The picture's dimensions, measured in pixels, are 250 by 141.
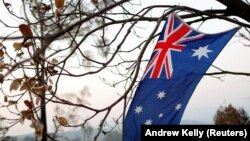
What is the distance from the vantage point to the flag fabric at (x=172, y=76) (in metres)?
3.49

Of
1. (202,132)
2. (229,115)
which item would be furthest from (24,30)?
(229,115)

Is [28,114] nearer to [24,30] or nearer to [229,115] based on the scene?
[24,30]

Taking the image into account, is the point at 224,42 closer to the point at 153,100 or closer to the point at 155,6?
the point at 153,100

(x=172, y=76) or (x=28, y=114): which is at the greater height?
(x=172, y=76)

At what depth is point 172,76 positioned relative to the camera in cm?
357

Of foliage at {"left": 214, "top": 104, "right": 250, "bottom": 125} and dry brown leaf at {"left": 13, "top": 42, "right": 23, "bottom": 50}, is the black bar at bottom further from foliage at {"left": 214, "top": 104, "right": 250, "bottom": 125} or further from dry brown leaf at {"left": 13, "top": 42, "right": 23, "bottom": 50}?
foliage at {"left": 214, "top": 104, "right": 250, "bottom": 125}

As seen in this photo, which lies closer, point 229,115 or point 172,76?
point 172,76

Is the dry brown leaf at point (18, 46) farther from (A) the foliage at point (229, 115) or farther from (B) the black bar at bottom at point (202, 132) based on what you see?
(A) the foliage at point (229, 115)

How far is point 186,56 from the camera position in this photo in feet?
12.0

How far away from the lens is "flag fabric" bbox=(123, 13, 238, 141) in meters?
3.49

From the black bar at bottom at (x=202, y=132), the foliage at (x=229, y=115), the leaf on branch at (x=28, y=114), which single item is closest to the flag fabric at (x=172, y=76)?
the black bar at bottom at (x=202, y=132)

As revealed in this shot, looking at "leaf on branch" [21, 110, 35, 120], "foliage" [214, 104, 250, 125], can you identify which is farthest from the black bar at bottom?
"foliage" [214, 104, 250, 125]

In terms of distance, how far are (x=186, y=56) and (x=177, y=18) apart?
1.59 ft

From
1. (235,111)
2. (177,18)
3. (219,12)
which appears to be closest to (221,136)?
(177,18)
